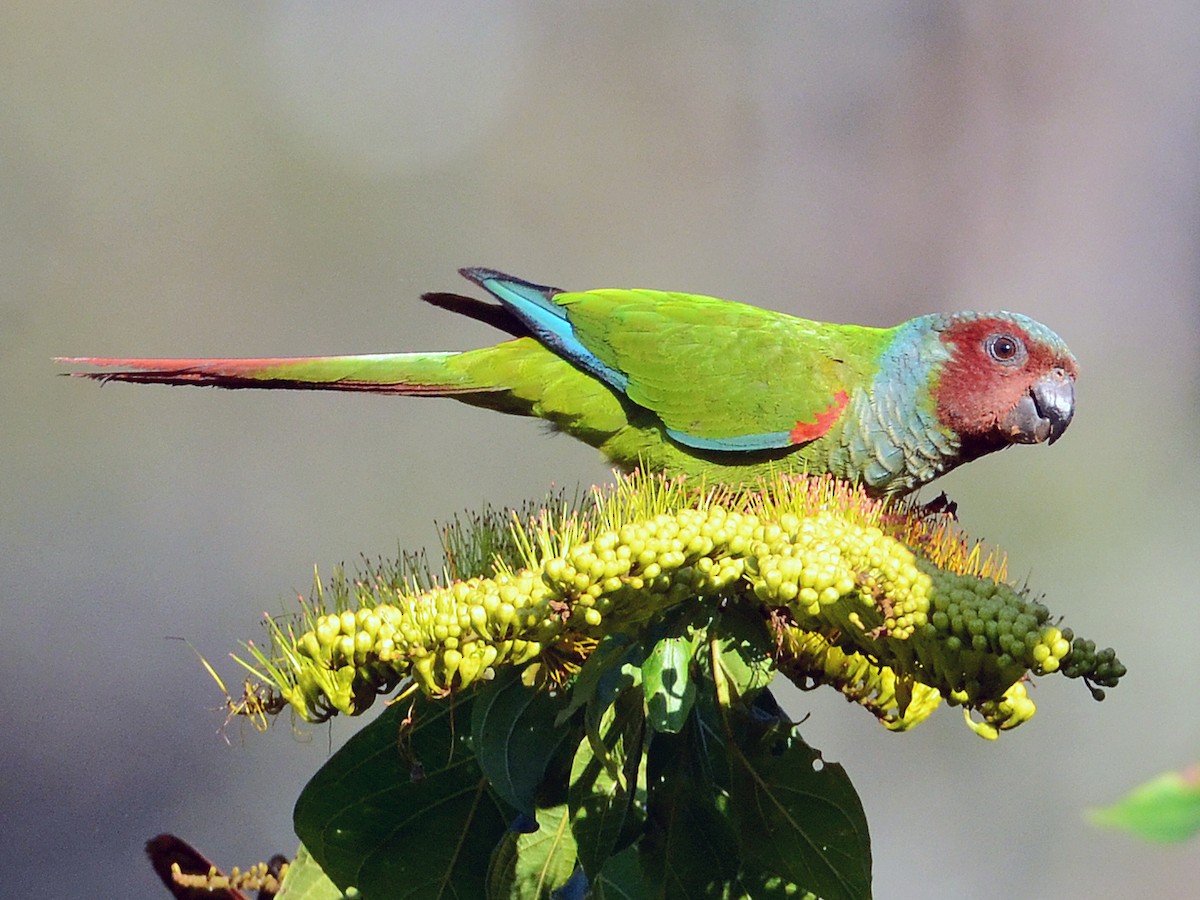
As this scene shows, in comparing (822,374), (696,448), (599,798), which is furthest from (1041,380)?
(599,798)

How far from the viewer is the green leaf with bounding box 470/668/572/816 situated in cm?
125

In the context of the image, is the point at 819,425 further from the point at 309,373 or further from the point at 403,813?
the point at 403,813

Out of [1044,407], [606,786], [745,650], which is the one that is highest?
[1044,407]

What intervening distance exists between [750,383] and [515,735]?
113 centimetres

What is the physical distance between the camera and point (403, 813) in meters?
1.33

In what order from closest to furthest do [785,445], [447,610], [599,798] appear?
1. [447,610]
2. [599,798]
3. [785,445]

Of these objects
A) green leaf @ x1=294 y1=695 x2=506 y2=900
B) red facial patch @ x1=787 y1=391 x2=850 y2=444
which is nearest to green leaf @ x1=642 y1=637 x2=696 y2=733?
green leaf @ x1=294 y1=695 x2=506 y2=900

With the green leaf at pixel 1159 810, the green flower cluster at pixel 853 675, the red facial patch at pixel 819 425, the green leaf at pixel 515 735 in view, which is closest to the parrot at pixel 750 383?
the red facial patch at pixel 819 425

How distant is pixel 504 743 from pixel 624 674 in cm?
16

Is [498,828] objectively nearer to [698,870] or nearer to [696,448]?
[698,870]

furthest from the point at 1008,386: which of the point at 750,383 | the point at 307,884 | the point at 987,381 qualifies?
the point at 307,884

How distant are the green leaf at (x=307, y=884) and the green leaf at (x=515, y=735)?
0.28 m

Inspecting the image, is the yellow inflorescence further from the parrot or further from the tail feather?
the parrot

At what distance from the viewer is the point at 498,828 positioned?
134 cm
